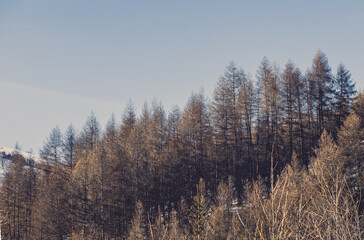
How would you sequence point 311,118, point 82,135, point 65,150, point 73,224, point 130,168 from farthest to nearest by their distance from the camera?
point 82,135 < point 65,150 < point 311,118 < point 130,168 < point 73,224

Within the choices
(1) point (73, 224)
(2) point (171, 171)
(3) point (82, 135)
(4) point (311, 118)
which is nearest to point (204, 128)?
(2) point (171, 171)

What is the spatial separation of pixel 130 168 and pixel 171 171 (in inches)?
237

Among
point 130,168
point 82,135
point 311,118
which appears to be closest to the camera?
point 130,168

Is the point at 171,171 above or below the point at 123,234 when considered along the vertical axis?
above

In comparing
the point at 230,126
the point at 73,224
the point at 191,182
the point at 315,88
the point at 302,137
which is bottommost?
the point at 73,224

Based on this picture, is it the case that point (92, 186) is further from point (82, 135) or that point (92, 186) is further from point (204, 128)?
point (82, 135)

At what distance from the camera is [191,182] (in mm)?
34000

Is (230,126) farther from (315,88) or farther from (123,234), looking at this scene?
(123,234)

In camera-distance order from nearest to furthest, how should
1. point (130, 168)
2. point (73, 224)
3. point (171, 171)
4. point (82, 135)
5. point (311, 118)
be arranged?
1. point (73, 224)
2. point (130, 168)
3. point (171, 171)
4. point (311, 118)
5. point (82, 135)

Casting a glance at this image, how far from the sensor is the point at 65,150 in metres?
40.8

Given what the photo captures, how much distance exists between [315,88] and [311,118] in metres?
4.94

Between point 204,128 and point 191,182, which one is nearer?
point 191,182

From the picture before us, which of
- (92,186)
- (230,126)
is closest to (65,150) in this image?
(92,186)

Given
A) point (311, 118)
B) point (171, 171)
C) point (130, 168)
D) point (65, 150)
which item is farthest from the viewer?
point (65, 150)
